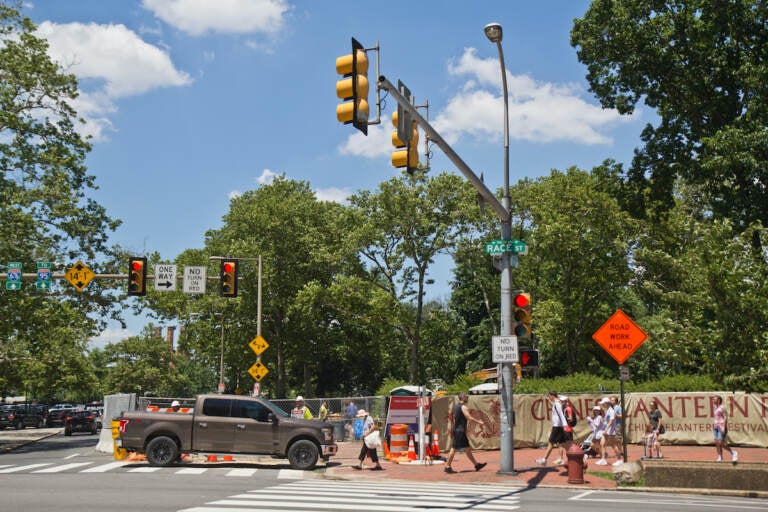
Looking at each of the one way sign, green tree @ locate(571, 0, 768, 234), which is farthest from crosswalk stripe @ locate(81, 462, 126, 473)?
green tree @ locate(571, 0, 768, 234)

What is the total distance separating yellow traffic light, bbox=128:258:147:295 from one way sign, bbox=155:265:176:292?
164 centimetres

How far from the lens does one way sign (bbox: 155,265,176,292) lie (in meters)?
24.2

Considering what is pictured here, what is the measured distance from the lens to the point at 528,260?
48375 mm

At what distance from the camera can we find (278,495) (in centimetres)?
1243

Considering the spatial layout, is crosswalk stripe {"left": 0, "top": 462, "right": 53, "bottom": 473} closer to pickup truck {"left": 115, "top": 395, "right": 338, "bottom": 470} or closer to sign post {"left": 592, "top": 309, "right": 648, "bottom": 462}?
pickup truck {"left": 115, "top": 395, "right": 338, "bottom": 470}

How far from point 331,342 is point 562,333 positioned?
2014 cm

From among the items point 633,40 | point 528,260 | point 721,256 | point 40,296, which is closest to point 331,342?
point 528,260

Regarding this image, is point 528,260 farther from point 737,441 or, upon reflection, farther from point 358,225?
point 737,441

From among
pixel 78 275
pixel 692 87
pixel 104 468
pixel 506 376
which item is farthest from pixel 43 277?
pixel 692 87

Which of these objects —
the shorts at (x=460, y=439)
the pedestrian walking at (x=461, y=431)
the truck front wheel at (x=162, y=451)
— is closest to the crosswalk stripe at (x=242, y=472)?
the truck front wheel at (x=162, y=451)

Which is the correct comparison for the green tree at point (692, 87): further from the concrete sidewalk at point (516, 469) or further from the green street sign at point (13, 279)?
the green street sign at point (13, 279)

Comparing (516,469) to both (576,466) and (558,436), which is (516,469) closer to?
(558,436)

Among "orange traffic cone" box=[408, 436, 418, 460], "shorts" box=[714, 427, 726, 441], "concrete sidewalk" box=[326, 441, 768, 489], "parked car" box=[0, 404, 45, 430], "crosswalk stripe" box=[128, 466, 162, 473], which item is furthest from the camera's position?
"parked car" box=[0, 404, 45, 430]

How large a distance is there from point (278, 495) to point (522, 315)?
682 centimetres
